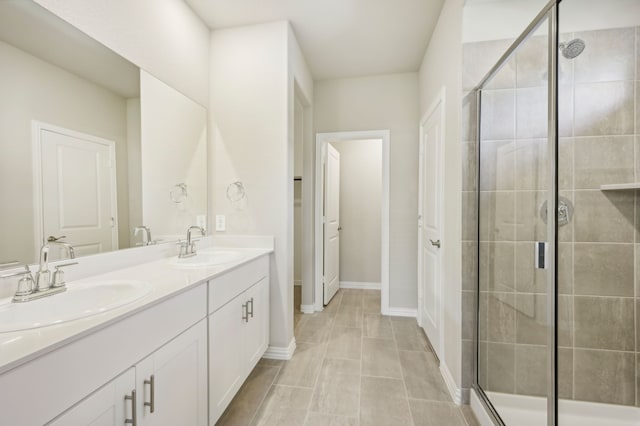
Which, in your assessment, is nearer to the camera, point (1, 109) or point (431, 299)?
point (1, 109)

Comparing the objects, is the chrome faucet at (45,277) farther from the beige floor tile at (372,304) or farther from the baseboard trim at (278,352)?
the beige floor tile at (372,304)

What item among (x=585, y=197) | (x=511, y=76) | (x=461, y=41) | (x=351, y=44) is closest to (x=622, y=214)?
(x=585, y=197)

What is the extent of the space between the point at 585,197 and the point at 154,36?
108 inches

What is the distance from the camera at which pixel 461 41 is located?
1647mm

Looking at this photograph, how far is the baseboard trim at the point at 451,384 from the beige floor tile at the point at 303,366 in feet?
2.91

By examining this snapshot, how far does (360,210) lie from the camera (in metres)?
4.12

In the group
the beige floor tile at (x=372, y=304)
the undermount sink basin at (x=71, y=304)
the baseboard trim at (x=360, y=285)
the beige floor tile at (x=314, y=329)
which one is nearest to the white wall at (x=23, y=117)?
the undermount sink basin at (x=71, y=304)

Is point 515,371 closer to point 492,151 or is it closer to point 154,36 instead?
point 492,151

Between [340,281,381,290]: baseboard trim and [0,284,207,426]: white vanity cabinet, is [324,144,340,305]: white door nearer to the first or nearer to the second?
[340,281,381,290]: baseboard trim

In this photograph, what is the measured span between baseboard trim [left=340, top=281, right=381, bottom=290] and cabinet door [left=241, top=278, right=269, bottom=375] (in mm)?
2192

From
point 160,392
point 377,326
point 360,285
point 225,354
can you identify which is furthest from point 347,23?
point 360,285

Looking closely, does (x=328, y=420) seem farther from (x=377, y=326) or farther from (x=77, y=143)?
(x=77, y=143)

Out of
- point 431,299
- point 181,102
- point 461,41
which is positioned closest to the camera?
point 461,41

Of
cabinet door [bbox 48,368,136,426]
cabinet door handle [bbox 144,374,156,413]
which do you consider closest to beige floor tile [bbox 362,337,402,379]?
cabinet door handle [bbox 144,374,156,413]
